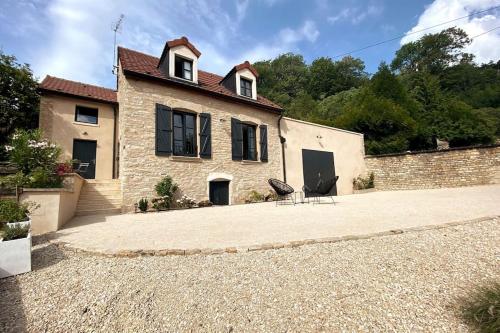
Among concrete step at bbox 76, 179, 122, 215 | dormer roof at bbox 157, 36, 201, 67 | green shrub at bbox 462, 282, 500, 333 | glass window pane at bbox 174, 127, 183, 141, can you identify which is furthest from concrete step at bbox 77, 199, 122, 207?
green shrub at bbox 462, 282, 500, 333

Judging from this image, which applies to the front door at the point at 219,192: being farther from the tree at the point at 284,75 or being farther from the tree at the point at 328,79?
the tree at the point at 328,79

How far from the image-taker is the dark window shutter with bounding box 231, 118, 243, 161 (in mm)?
9672

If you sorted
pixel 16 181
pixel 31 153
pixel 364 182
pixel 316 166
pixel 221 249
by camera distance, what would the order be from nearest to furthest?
pixel 221 249 < pixel 16 181 < pixel 31 153 < pixel 316 166 < pixel 364 182

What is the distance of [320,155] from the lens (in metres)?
12.4

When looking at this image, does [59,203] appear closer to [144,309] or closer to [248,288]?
[144,309]

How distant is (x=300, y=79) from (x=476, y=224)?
32.0 m

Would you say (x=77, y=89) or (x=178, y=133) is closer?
(x=178, y=133)

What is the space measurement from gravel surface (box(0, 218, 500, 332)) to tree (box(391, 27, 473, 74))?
40.6m

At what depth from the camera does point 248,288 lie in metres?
2.16

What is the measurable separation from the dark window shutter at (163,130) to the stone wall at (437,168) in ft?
38.4

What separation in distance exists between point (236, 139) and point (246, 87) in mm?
2992

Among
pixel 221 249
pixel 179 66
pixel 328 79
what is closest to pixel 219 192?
pixel 179 66

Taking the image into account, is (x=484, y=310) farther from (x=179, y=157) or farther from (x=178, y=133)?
(x=178, y=133)

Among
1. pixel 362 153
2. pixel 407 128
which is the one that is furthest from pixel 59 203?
pixel 407 128
